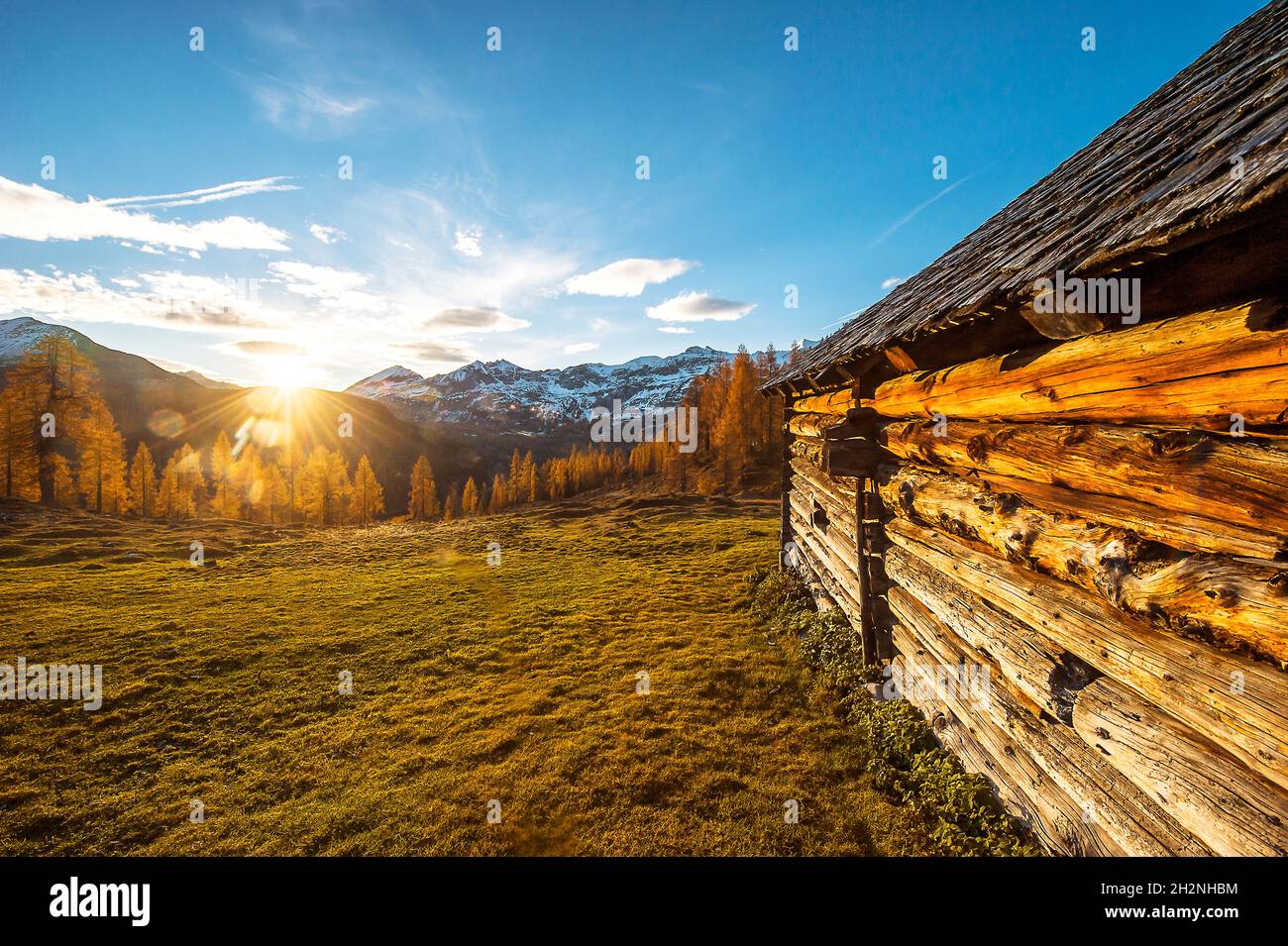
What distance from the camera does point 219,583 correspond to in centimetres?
1855

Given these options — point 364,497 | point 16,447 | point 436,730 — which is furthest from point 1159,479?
point 364,497

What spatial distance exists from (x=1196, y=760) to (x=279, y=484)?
232ft

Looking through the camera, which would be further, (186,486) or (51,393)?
(186,486)

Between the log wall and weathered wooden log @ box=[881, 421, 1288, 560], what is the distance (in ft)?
0.04

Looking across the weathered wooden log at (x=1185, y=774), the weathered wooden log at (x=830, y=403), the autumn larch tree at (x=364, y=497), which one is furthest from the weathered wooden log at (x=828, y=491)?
the autumn larch tree at (x=364, y=497)

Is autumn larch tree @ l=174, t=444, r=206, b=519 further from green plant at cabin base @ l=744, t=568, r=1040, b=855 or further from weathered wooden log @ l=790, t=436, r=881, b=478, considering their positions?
weathered wooden log @ l=790, t=436, r=881, b=478

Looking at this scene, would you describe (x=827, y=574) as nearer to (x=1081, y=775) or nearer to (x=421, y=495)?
(x=1081, y=775)

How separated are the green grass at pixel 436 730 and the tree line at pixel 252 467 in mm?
19720

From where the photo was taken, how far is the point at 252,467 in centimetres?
5506

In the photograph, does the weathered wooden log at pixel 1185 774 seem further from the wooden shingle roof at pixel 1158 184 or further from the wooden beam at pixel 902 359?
the wooden beam at pixel 902 359

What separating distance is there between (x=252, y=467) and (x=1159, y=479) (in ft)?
231

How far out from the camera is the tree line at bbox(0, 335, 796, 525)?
36469 mm
